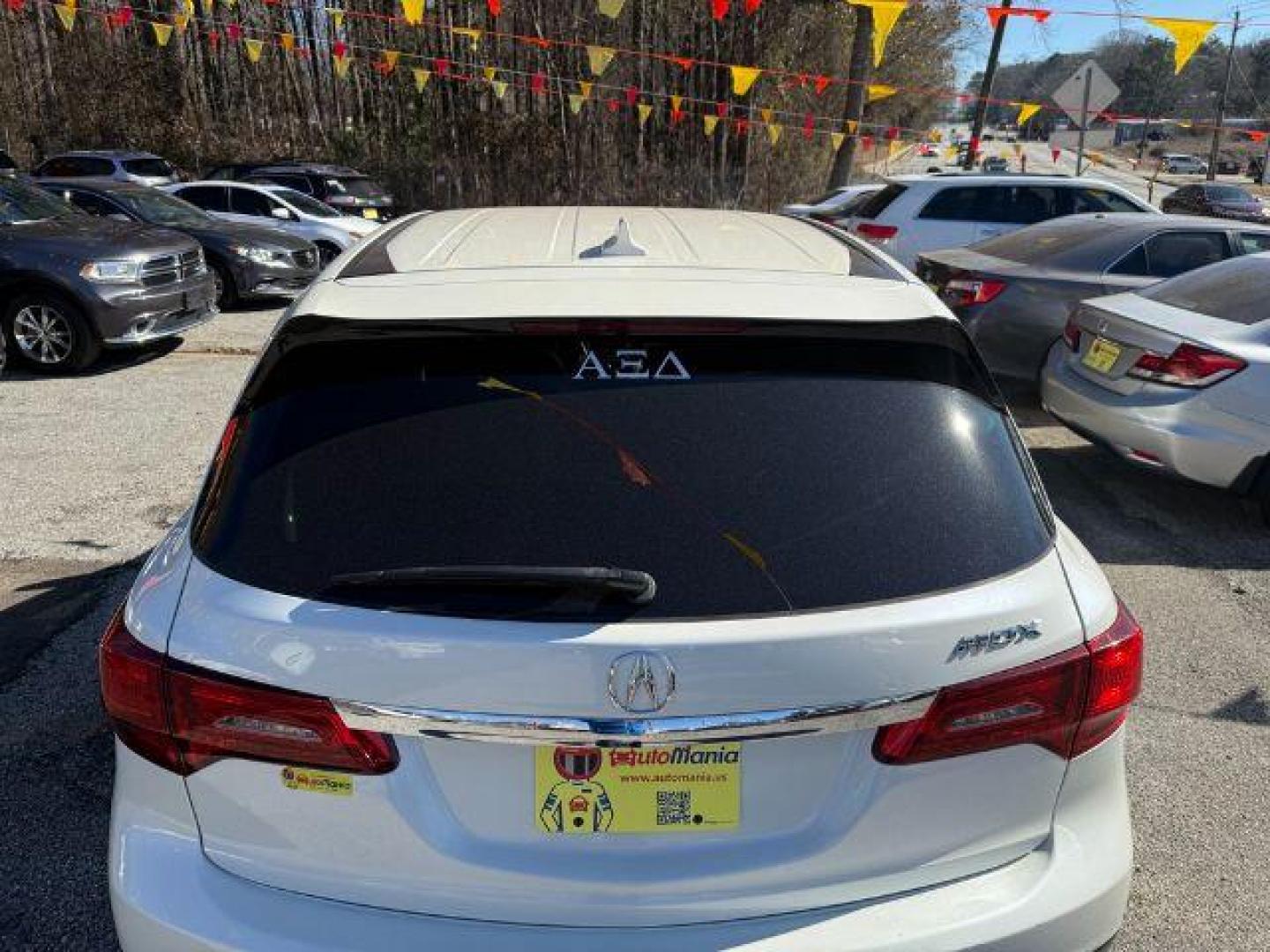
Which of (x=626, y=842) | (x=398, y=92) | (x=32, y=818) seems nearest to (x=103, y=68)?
(x=398, y=92)

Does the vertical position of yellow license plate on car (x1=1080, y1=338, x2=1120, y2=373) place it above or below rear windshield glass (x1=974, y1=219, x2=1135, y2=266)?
below

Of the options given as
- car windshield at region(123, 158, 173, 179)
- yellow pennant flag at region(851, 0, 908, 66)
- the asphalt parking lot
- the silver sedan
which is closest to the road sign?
yellow pennant flag at region(851, 0, 908, 66)

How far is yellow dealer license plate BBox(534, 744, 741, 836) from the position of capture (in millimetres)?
1638

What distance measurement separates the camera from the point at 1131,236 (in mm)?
8141

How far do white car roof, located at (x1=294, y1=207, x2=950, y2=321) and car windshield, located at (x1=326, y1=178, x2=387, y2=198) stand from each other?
611 inches

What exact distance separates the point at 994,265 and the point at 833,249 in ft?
20.8

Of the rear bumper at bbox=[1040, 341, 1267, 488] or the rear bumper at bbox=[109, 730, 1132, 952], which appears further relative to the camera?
the rear bumper at bbox=[1040, 341, 1267, 488]

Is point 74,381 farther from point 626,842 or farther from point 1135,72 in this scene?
point 1135,72

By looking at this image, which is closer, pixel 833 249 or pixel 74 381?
pixel 833 249

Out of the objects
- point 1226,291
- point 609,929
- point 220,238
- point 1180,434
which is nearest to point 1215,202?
point 1226,291

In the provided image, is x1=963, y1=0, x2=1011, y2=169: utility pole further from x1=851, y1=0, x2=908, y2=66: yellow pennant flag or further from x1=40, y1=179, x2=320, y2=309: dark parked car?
x1=40, y1=179, x2=320, y2=309: dark parked car

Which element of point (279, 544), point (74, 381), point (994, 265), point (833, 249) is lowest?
point (74, 381)

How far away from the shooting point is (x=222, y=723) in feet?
5.56

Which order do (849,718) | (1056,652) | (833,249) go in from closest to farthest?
(849,718) < (1056,652) < (833,249)
